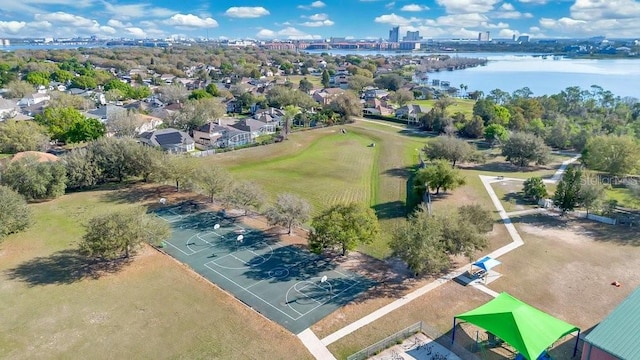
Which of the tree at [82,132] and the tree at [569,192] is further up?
the tree at [82,132]

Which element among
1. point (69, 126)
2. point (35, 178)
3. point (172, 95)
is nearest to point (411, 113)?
point (172, 95)

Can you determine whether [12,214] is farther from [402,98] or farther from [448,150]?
[402,98]

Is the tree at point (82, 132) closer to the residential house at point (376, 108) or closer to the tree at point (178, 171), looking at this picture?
the tree at point (178, 171)

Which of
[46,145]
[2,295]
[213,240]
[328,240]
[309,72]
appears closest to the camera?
[2,295]

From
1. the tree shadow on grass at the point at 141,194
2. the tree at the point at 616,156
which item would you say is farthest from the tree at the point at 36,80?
the tree at the point at 616,156

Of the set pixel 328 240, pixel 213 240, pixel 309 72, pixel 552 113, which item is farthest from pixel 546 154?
pixel 309 72

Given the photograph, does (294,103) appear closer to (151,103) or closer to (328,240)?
(151,103)
